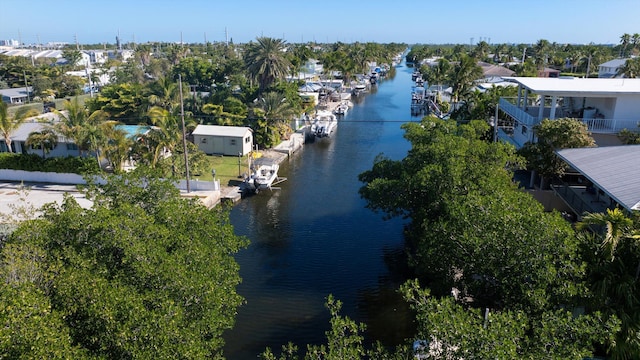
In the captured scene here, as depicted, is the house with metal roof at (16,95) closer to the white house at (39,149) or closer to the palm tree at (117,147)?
the white house at (39,149)

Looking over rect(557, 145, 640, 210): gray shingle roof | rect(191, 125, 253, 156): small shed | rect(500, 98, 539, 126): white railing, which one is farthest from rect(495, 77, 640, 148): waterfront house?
rect(191, 125, 253, 156): small shed

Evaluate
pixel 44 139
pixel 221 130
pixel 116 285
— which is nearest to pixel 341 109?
pixel 221 130

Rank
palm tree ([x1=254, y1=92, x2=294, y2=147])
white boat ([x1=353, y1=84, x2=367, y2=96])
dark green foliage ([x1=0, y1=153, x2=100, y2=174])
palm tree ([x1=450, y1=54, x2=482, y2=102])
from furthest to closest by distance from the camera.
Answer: white boat ([x1=353, y1=84, x2=367, y2=96])
palm tree ([x1=450, y1=54, x2=482, y2=102])
palm tree ([x1=254, y1=92, x2=294, y2=147])
dark green foliage ([x1=0, y1=153, x2=100, y2=174])

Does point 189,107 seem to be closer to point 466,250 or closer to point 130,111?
A: point 130,111

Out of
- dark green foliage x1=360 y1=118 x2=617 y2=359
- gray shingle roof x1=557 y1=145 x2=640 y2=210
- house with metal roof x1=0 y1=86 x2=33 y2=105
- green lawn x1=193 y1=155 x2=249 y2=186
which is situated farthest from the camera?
house with metal roof x1=0 y1=86 x2=33 y2=105

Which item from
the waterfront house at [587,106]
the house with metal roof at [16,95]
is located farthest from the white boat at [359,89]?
the waterfront house at [587,106]

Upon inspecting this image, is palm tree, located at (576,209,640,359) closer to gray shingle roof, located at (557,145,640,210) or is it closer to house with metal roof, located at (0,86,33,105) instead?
gray shingle roof, located at (557,145,640,210)

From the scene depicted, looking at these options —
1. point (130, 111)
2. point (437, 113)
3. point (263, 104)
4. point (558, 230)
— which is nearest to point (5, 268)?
point (558, 230)
